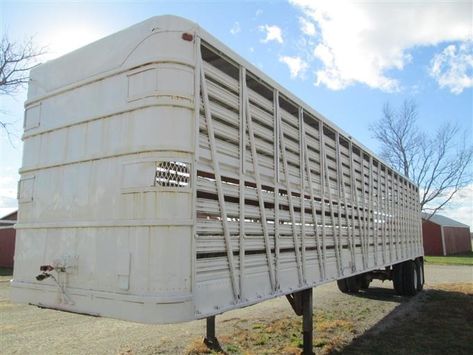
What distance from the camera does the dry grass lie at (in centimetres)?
616

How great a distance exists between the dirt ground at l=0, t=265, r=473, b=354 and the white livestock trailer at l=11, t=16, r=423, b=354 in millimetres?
2527

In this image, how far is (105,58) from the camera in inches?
140

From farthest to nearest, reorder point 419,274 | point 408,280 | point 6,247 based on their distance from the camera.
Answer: point 6,247, point 419,274, point 408,280

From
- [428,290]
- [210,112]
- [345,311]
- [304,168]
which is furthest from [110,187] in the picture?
[428,290]

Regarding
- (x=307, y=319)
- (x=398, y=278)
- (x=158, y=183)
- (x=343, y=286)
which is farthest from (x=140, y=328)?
(x=398, y=278)

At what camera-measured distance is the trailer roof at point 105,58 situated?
3.30m

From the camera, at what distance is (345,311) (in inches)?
358

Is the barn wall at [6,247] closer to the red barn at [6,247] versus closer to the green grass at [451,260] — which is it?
the red barn at [6,247]

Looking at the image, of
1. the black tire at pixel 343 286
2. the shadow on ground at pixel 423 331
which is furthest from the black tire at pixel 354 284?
the shadow on ground at pixel 423 331

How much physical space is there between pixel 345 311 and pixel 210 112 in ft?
23.1

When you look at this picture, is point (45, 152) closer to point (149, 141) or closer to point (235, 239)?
point (149, 141)

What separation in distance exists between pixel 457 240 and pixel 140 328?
38.8 m

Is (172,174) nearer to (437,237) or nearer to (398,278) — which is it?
(398,278)

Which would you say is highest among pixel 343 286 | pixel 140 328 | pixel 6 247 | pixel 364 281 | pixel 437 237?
pixel 437 237
